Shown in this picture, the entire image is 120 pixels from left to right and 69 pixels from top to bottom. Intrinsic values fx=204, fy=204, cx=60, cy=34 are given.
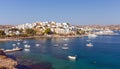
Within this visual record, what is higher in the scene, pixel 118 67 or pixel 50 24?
pixel 50 24

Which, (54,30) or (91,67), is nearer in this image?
(91,67)

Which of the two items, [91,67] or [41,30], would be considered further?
[41,30]

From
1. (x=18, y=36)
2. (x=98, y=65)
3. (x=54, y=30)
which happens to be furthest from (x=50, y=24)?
(x=98, y=65)

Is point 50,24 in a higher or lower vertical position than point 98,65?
higher

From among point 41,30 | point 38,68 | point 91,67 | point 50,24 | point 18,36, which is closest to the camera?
point 38,68

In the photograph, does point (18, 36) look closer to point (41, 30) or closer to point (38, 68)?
point (41, 30)

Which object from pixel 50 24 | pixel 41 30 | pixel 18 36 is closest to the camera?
pixel 18 36

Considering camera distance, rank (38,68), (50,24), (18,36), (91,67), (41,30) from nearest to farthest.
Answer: (38,68)
(91,67)
(18,36)
(41,30)
(50,24)

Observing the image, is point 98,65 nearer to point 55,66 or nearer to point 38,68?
point 55,66

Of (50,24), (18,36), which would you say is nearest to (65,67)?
(18,36)
